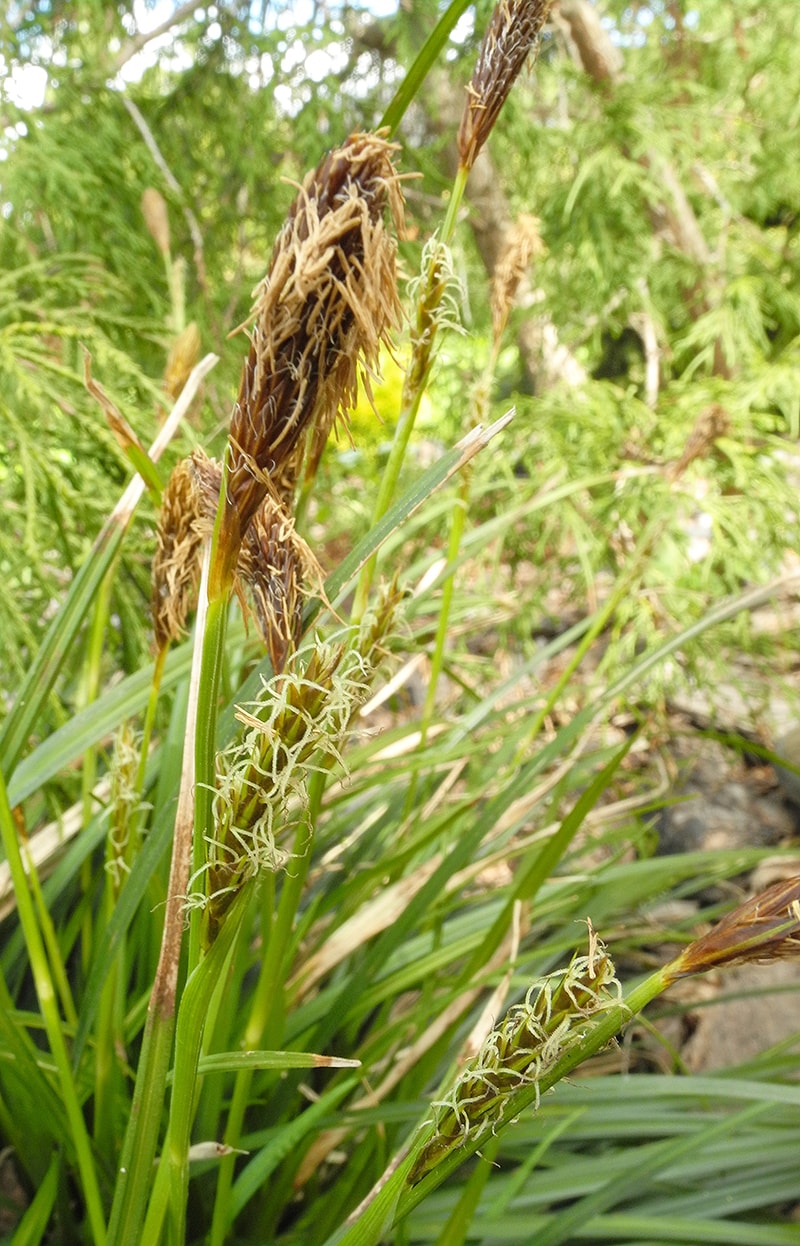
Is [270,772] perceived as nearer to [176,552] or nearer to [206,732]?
[206,732]

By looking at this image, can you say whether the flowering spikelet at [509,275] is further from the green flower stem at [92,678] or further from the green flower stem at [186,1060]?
the green flower stem at [186,1060]

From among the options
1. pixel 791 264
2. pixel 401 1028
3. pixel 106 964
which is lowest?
pixel 401 1028

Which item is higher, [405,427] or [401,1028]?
[405,427]

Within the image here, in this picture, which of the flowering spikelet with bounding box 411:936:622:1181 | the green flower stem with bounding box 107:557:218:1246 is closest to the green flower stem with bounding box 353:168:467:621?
the green flower stem with bounding box 107:557:218:1246

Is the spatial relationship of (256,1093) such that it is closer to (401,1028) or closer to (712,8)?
(401,1028)

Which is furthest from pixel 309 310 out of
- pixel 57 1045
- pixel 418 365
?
pixel 57 1045

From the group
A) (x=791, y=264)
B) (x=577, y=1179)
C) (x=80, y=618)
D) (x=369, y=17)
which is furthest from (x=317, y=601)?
(x=791, y=264)

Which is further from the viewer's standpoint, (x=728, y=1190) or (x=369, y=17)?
(x=369, y=17)
